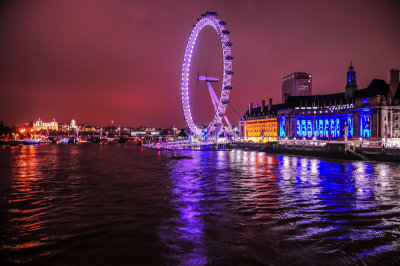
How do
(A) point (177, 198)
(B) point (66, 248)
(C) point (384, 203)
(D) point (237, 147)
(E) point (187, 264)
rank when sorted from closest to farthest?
(E) point (187, 264)
(B) point (66, 248)
(C) point (384, 203)
(A) point (177, 198)
(D) point (237, 147)

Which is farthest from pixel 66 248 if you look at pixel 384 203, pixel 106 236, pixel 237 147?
pixel 237 147

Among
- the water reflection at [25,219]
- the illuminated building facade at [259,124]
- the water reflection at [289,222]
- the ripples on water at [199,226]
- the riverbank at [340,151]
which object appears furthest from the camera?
the illuminated building facade at [259,124]

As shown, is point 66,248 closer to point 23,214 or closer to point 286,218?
point 23,214

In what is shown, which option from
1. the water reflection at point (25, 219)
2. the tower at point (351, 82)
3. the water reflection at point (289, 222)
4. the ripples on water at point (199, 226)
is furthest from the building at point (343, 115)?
the water reflection at point (25, 219)

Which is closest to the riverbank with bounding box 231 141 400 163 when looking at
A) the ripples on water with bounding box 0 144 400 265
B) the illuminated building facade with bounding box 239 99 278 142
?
the ripples on water with bounding box 0 144 400 265

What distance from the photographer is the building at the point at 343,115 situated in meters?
80.5

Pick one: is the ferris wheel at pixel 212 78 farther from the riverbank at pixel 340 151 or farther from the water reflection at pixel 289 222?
the water reflection at pixel 289 222

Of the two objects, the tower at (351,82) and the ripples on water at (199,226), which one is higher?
the tower at (351,82)

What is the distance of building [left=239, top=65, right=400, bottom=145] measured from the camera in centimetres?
8050

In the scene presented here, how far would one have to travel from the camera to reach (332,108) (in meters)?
110

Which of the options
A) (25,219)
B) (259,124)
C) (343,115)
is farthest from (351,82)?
(25,219)

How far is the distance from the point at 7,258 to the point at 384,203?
15.5 metres

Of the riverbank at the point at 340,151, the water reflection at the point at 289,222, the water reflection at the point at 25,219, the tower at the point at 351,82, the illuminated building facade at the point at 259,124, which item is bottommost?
the water reflection at the point at 289,222

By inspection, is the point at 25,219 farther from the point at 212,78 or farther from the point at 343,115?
the point at 343,115
